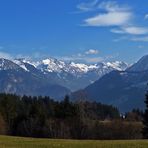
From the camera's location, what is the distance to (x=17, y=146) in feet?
121

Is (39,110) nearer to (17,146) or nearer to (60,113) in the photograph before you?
(60,113)

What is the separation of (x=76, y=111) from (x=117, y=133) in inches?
416

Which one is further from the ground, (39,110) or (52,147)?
(39,110)

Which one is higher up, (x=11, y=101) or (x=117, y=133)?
(x=11, y=101)

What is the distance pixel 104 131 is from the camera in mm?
111250

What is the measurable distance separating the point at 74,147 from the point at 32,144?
3.68 meters

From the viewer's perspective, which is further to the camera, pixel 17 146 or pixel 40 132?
pixel 40 132

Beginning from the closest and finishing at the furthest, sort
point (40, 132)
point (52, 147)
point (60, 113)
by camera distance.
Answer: point (52, 147)
point (40, 132)
point (60, 113)

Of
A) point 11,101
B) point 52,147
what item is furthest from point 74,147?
point 11,101

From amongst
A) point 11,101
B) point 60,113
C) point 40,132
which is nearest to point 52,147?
point 40,132

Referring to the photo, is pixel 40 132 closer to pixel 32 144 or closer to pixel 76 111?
pixel 76 111

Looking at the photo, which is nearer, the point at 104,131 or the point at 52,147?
the point at 52,147

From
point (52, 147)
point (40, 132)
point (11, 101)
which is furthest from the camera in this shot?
point (11, 101)

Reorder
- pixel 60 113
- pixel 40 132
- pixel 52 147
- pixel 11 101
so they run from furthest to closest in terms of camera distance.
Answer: pixel 11 101 → pixel 60 113 → pixel 40 132 → pixel 52 147
